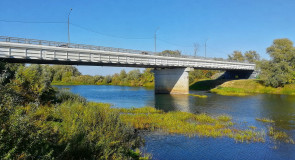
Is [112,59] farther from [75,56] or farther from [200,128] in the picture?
[200,128]

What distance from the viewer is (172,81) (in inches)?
2603

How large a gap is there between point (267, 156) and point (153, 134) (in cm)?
832

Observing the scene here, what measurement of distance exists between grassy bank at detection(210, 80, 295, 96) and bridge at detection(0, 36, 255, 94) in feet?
22.9

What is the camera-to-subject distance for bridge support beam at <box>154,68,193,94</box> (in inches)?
2509

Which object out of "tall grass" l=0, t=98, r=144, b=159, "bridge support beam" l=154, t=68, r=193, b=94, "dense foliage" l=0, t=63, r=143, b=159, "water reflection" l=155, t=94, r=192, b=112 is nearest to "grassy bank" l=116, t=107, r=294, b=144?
"dense foliage" l=0, t=63, r=143, b=159

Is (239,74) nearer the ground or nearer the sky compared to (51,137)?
nearer the sky

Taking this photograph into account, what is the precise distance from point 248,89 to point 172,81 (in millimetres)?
26832

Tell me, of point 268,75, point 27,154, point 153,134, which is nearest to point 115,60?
point 153,134

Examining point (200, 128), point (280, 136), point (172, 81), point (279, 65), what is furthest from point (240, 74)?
point (200, 128)

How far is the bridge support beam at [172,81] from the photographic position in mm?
63741

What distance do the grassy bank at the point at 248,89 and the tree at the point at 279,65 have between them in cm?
184

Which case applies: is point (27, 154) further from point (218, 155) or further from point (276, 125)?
point (276, 125)

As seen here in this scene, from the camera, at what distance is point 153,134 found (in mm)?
18438

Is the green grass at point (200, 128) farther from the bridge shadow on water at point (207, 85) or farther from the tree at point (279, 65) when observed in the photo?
the bridge shadow on water at point (207, 85)
